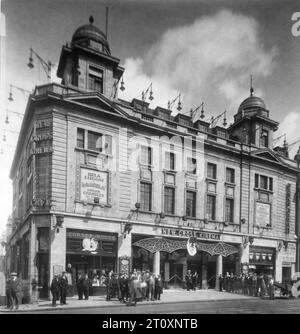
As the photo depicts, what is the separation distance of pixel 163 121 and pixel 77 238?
11.6 meters

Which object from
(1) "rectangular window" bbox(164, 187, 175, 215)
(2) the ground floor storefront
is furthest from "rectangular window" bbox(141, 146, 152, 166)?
(2) the ground floor storefront

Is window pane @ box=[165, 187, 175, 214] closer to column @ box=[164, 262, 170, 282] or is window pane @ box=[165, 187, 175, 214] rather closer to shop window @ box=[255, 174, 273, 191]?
column @ box=[164, 262, 170, 282]

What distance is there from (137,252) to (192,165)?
27.8 feet

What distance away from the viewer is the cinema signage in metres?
28.0

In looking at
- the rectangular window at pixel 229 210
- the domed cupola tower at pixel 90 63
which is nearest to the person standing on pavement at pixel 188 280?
the rectangular window at pixel 229 210

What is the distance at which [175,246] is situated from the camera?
27984 mm

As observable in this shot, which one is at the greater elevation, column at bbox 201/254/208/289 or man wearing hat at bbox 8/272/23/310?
man wearing hat at bbox 8/272/23/310

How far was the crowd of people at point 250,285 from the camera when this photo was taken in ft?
84.2

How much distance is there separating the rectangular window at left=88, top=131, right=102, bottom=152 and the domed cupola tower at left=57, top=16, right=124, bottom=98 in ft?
11.1

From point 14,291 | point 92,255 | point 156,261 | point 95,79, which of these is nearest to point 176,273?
point 156,261

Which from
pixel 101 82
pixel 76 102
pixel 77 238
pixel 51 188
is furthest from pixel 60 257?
pixel 101 82

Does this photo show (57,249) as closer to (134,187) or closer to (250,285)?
(134,187)

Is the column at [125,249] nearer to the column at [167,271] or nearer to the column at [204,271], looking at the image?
the column at [167,271]
